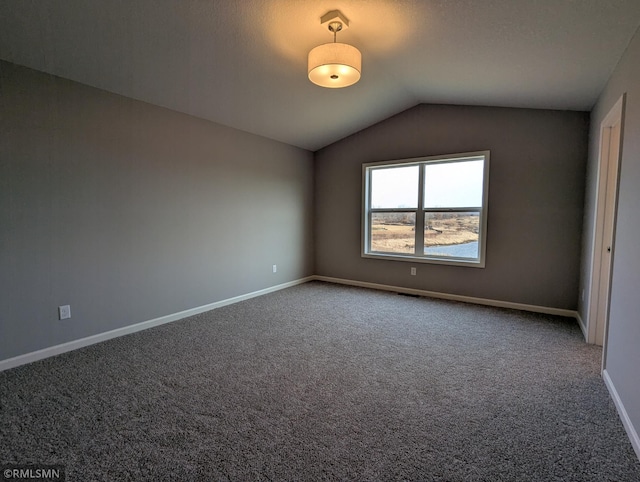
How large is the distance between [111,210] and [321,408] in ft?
8.64

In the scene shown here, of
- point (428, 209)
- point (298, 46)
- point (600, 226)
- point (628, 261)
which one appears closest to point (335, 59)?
point (298, 46)

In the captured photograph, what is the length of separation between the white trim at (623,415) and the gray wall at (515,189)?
1858 mm

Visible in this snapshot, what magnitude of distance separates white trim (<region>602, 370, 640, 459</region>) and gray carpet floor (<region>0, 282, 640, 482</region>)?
40mm

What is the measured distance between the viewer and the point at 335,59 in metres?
2.41

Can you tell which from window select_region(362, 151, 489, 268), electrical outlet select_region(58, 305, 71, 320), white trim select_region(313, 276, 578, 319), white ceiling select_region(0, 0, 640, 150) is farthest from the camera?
window select_region(362, 151, 489, 268)

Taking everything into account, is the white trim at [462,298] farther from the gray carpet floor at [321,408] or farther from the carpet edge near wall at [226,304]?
the gray carpet floor at [321,408]

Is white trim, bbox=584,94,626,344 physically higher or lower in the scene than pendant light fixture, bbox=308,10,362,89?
lower

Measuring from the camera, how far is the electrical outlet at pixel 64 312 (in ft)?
9.07

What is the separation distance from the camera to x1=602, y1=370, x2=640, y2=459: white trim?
5.35ft

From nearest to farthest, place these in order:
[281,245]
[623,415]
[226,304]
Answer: [623,415]
[226,304]
[281,245]

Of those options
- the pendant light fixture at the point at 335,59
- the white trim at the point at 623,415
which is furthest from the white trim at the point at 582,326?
the pendant light fixture at the point at 335,59

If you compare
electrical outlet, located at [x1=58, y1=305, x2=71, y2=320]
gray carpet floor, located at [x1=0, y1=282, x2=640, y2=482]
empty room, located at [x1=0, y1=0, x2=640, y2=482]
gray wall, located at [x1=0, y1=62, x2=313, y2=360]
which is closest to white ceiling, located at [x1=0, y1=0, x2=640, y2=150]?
empty room, located at [x1=0, y1=0, x2=640, y2=482]

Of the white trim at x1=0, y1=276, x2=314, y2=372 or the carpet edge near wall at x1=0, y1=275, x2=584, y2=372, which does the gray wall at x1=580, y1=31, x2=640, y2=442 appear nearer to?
the carpet edge near wall at x1=0, y1=275, x2=584, y2=372

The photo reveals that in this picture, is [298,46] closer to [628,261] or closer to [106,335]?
[628,261]
